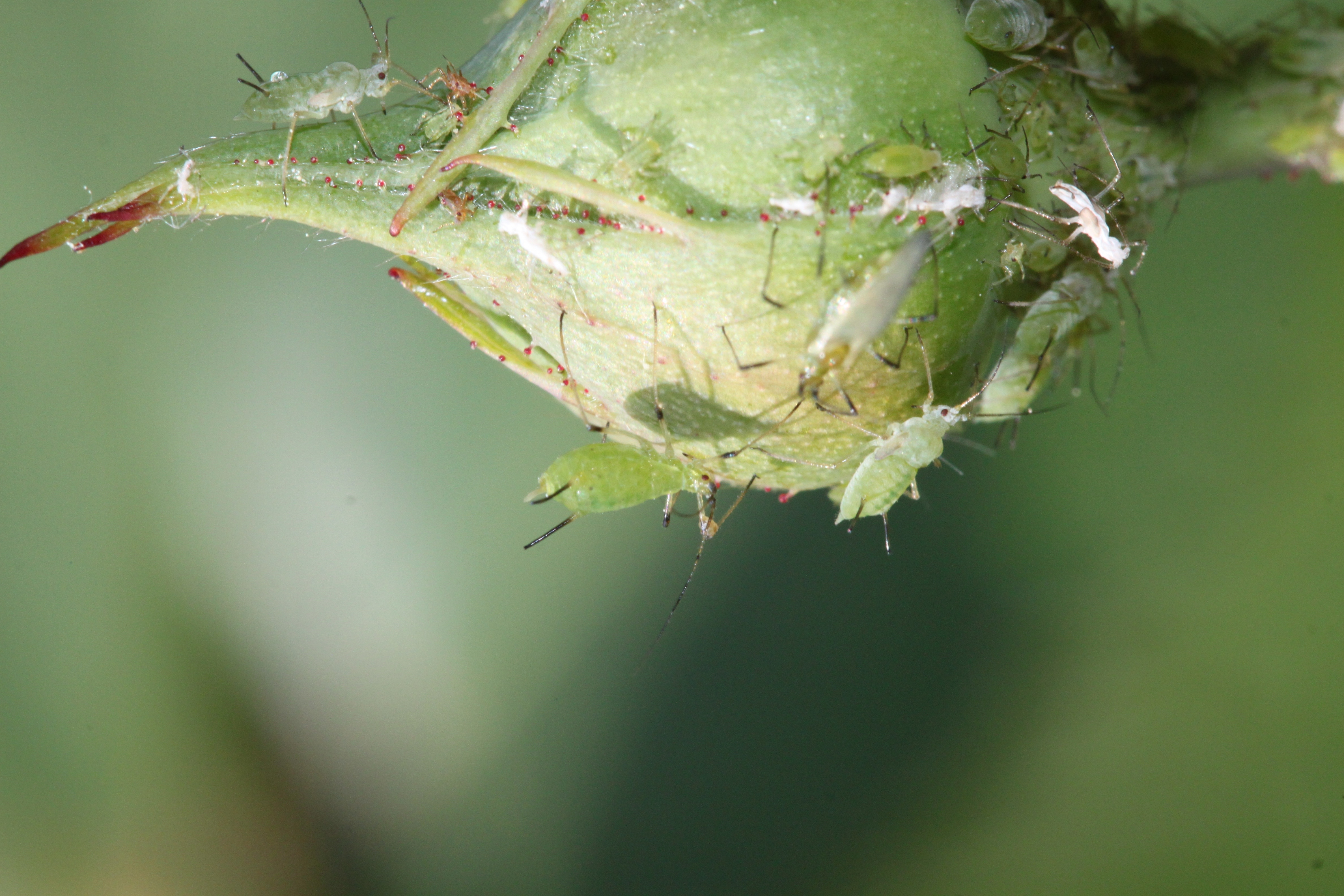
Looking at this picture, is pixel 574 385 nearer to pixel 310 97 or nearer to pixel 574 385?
pixel 574 385

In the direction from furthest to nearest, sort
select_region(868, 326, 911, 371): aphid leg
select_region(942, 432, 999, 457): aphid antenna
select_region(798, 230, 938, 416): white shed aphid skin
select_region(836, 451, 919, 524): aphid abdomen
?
select_region(942, 432, 999, 457): aphid antenna
select_region(836, 451, 919, 524): aphid abdomen
select_region(868, 326, 911, 371): aphid leg
select_region(798, 230, 938, 416): white shed aphid skin

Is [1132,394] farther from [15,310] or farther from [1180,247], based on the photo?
[15,310]

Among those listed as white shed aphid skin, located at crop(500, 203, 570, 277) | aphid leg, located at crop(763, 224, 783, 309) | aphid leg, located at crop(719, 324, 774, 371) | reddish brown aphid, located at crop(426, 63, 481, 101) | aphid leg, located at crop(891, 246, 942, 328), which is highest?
reddish brown aphid, located at crop(426, 63, 481, 101)

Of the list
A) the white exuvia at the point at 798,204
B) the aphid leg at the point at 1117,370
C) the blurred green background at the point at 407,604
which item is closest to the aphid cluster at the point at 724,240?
the white exuvia at the point at 798,204

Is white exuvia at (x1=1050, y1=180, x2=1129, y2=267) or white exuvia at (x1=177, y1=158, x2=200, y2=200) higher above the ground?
white exuvia at (x1=177, y1=158, x2=200, y2=200)

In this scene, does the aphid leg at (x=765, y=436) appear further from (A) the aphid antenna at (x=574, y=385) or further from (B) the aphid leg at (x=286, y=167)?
(B) the aphid leg at (x=286, y=167)

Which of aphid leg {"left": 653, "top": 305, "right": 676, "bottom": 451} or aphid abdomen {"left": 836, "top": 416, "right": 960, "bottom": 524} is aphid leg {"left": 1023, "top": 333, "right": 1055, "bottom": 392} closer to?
aphid abdomen {"left": 836, "top": 416, "right": 960, "bottom": 524}

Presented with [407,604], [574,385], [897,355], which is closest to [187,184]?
[574,385]

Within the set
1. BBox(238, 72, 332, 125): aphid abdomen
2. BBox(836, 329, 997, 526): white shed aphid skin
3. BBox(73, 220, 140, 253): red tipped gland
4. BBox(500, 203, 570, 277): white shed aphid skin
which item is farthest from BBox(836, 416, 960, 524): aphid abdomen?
BBox(73, 220, 140, 253): red tipped gland
